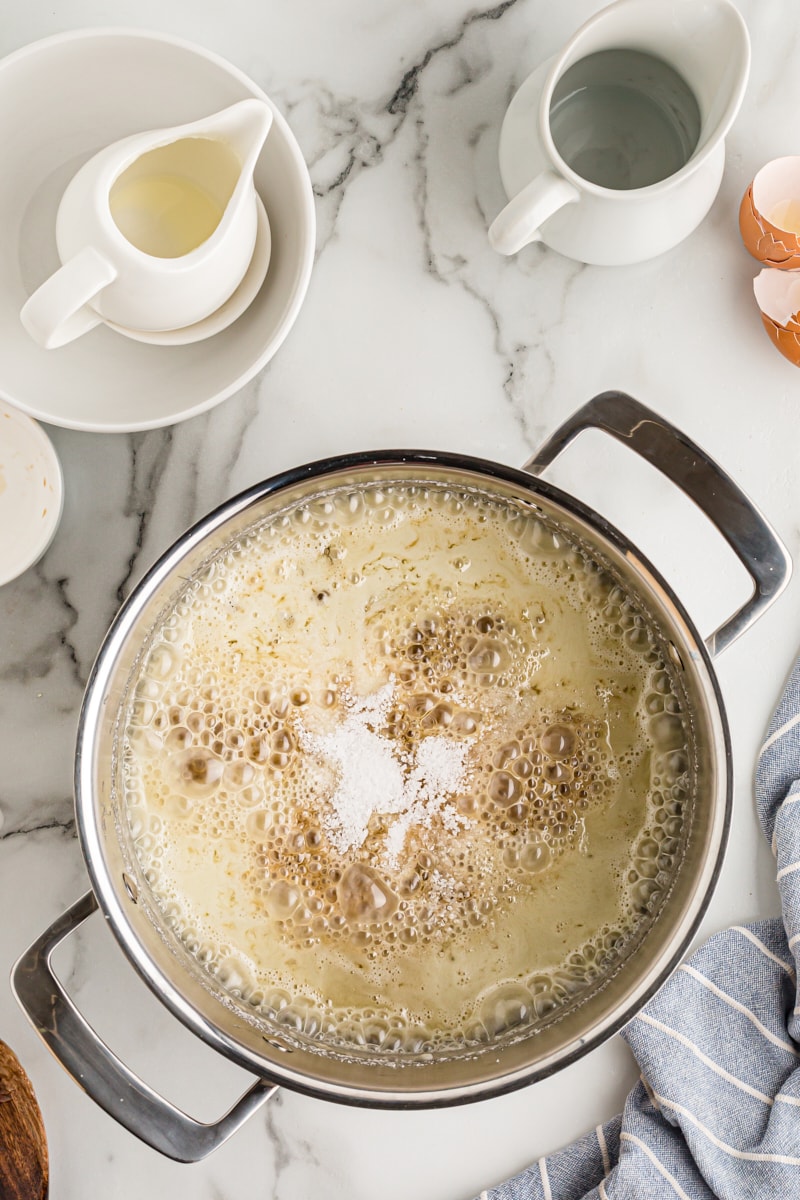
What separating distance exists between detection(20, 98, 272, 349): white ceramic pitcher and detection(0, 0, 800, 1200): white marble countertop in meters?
0.13

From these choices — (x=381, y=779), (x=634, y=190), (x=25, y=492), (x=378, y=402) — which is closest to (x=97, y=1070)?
(x=381, y=779)

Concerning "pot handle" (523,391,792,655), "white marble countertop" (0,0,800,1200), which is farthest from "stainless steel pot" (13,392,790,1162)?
"white marble countertop" (0,0,800,1200)

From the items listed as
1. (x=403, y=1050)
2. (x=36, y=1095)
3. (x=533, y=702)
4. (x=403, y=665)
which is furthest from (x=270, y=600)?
(x=36, y=1095)

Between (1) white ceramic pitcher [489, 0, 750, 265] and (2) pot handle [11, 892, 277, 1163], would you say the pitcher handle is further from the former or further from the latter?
(2) pot handle [11, 892, 277, 1163]

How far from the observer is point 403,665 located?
843mm

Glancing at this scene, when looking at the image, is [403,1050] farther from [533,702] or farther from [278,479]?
[278,479]

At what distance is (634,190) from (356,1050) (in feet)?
2.45

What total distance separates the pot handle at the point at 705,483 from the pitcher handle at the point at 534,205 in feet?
0.47

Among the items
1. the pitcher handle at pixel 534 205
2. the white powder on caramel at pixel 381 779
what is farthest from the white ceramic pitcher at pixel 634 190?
the white powder on caramel at pixel 381 779

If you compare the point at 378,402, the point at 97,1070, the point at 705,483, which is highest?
the point at 705,483

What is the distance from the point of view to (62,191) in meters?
0.82

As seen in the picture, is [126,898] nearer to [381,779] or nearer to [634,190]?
[381,779]

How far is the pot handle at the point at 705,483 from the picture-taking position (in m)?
0.80

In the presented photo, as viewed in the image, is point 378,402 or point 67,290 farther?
point 378,402
